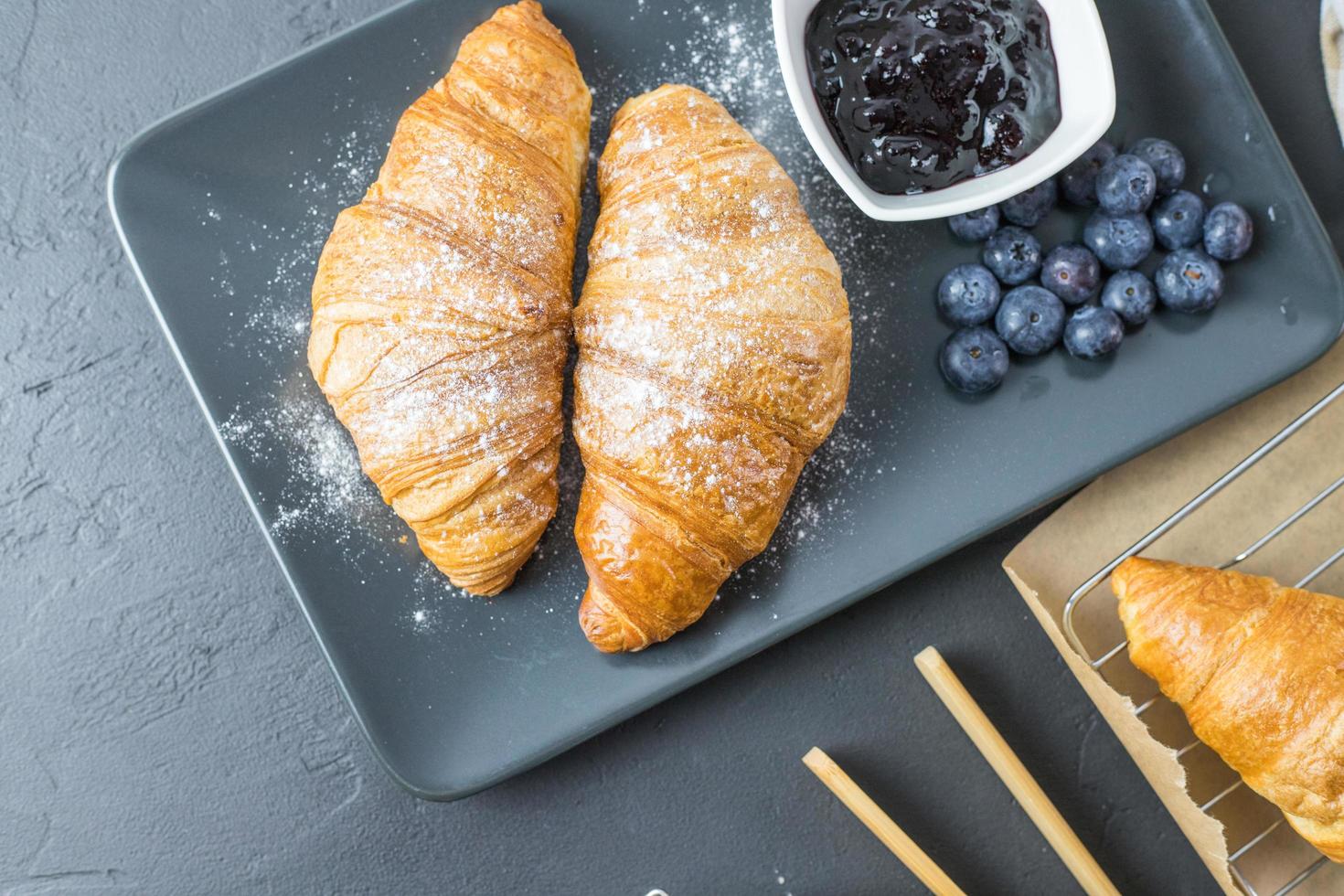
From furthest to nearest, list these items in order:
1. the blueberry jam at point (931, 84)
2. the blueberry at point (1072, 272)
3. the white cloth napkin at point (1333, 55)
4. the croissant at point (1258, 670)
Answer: the white cloth napkin at point (1333, 55) → the blueberry at point (1072, 272) → the croissant at point (1258, 670) → the blueberry jam at point (931, 84)

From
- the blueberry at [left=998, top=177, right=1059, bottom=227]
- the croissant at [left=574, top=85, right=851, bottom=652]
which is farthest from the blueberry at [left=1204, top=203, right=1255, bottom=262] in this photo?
the croissant at [left=574, top=85, right=851, bottom=652]

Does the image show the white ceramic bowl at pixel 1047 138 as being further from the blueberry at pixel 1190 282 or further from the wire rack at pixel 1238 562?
the wire rack at pixel 1238 562

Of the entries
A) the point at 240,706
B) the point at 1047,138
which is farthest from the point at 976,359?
the point at 240,706

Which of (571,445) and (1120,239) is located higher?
(571,445)

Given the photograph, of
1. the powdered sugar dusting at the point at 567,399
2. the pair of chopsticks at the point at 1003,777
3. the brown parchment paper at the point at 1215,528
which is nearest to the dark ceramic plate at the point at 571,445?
the powdered sugar dusting at the point at 567,399

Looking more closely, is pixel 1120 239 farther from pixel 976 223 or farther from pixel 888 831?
pixel 888 831

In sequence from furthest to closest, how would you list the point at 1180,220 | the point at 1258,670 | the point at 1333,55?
1. the point at 1333,55
2. the point at 1180,220
3. the point at 1258,670
